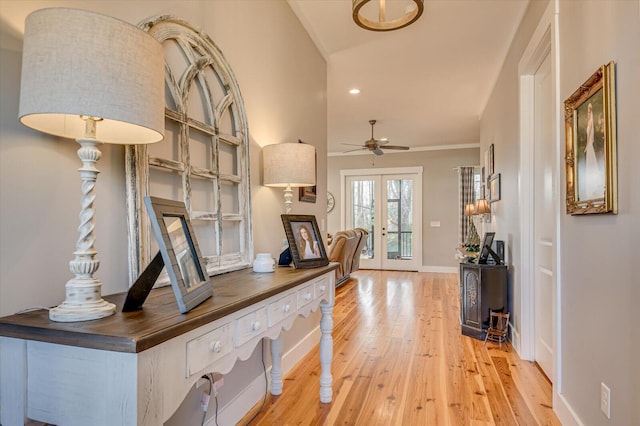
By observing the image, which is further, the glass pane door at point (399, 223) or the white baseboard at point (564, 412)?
the glass pane door at point (399, 223)

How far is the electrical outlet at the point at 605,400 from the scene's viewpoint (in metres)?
1.47

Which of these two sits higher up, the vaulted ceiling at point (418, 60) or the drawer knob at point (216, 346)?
the vaulted ceiling at point (418, 60)

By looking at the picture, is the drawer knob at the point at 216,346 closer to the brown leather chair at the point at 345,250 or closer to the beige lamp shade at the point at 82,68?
the beige lamp shade at the point at 82,68

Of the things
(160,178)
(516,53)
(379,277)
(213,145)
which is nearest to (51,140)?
(160,178)

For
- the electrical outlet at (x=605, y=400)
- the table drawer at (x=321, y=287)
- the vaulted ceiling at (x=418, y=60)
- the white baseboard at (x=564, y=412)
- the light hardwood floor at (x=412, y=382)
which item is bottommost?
the light hardwood floor at (x=412, y=382)

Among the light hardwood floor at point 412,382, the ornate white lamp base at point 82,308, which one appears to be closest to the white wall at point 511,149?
the light hardwood floor at point 412,382

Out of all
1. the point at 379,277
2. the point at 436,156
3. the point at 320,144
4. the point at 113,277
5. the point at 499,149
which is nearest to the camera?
the point at 113,277

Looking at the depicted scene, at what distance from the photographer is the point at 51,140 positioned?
1.09m

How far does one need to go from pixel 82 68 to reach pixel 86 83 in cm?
4

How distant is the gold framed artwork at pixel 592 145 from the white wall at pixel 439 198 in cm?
613

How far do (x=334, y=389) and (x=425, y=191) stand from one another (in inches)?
249

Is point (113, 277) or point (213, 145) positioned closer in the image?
point (113, 277)

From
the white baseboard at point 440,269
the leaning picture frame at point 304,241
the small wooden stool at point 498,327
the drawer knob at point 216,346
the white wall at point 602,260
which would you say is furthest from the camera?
the white baseboard at point 440,269

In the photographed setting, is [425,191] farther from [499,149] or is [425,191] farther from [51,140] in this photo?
[51,140]
